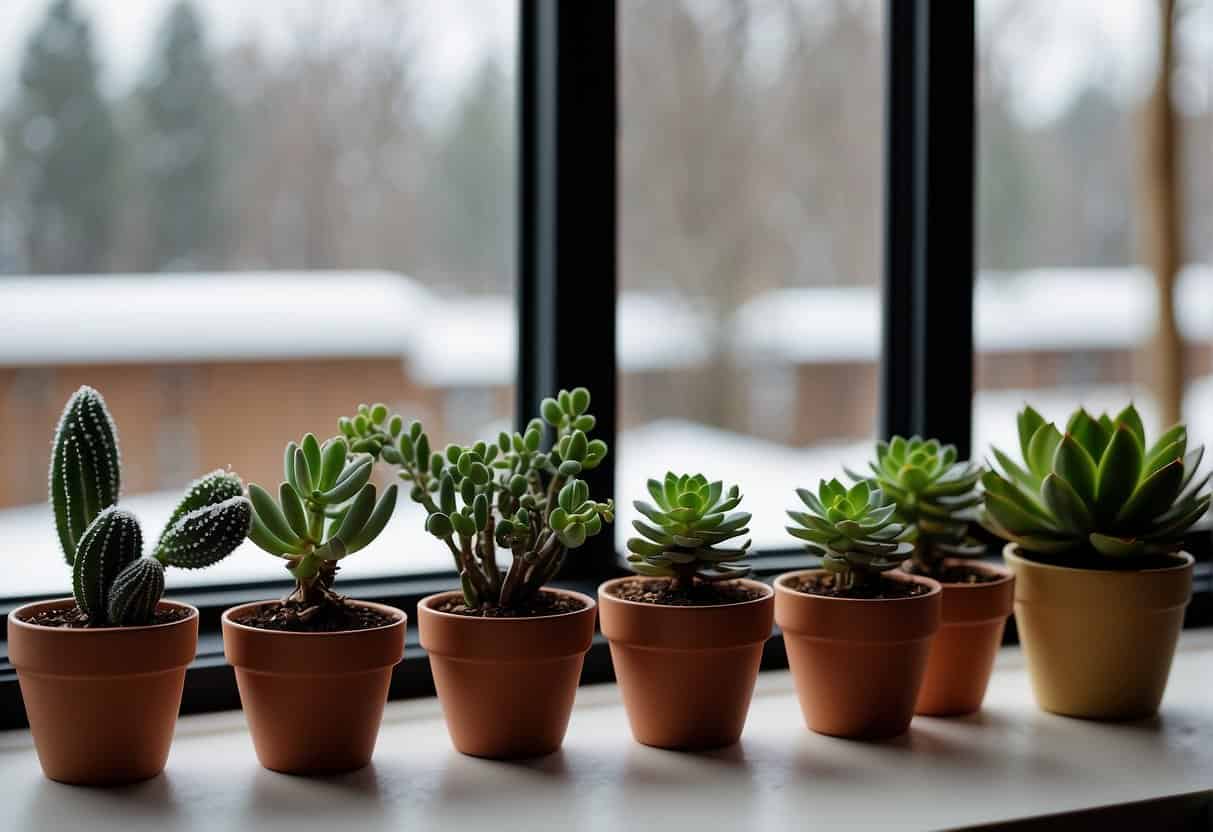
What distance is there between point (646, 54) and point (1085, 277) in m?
0.92

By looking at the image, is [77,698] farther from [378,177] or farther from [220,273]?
[378,177]

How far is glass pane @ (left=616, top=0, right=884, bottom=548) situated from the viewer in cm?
201

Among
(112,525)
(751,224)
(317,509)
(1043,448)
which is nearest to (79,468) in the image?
(112,525)

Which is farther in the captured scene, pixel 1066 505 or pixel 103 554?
pixel 1066 505

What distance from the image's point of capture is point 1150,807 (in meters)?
0.91

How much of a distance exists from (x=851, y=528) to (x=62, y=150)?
94cm

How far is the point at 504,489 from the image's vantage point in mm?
964

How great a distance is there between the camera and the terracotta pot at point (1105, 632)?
108 cm

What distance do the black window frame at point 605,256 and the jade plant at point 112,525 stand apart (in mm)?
186

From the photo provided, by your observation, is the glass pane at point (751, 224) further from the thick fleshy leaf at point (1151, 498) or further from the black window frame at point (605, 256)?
the thick fleshy leaf at point (1151, 498)

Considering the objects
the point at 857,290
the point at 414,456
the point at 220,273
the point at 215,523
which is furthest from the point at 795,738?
the point at 857,290

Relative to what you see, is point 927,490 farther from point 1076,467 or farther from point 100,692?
point 100,692

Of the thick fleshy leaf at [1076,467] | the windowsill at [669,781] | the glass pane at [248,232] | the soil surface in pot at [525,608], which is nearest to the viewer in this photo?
the windowsill at [669,781]

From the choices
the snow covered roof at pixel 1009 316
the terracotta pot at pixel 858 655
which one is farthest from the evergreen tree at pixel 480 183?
the snow covered roof at pixel 1009 316
